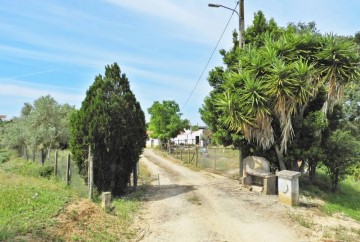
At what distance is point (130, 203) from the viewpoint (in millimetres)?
11641

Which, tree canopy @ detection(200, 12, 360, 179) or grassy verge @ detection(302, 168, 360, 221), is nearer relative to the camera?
grassy verge @ detection(302, 168, 360, 221)

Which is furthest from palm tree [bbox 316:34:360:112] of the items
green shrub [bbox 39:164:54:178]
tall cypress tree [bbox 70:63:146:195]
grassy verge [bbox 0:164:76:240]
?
green shrub [bbox 39:164:54:178]

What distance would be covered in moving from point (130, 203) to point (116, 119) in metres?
3.02

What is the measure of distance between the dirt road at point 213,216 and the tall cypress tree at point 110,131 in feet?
5.28

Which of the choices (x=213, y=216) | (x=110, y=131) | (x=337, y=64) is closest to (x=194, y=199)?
(x=213, y=216)

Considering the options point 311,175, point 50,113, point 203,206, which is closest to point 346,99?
point 311,175

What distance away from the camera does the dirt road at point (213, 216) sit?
8609 millimetres

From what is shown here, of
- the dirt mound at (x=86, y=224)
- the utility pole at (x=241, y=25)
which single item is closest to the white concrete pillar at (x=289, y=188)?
the dirt mound at (x=86, y=224)

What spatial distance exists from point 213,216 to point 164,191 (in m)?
4.30

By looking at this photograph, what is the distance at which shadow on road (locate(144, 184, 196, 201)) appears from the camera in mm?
13023

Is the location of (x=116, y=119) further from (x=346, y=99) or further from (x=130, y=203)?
(x=346, y=99)

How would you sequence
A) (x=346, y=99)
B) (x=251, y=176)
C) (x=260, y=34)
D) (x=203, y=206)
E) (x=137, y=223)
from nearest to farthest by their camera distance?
(x=137, y=223) → (x=203, y=206) → (x=251, y=176) → (x=260, y=34) → (x=346, y=99)

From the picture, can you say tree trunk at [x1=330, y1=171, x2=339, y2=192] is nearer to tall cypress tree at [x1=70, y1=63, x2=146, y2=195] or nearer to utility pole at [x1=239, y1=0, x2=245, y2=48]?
utility pole at [x1=239, y1=0, x2=245, y2=48]

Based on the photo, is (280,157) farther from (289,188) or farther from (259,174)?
(289,188)
